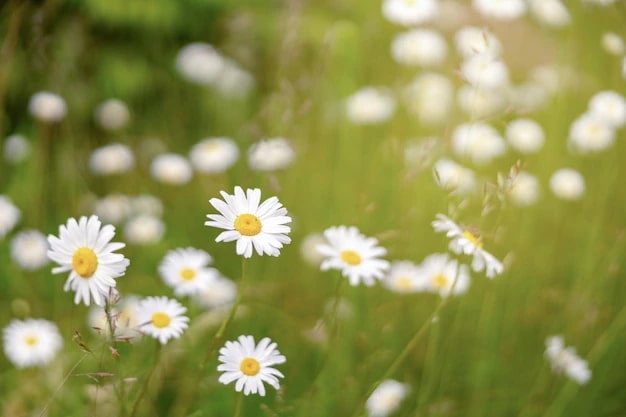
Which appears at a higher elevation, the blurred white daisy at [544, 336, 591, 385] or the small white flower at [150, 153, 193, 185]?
the small white flower at [150, 153, 193, 185]

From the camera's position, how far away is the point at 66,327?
5.25 feet

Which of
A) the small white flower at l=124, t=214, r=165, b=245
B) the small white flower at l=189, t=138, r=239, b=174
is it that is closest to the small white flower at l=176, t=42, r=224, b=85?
the small white flower at l=189, t=138, r=239, b=174

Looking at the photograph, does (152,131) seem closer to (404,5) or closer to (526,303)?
(404,5)

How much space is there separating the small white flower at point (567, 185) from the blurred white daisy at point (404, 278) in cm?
71

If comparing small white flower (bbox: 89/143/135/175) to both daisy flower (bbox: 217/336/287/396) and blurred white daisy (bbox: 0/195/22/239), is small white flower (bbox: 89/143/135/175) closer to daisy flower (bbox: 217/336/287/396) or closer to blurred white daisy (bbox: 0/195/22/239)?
blurred white daisy (bbox: 0/195/22/239)

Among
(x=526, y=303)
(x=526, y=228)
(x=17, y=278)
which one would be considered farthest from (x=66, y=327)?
(x=526, y=228)

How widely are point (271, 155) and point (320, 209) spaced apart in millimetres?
462

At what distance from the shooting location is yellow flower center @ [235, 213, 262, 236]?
913 mm

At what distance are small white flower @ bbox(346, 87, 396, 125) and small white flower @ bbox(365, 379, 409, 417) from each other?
3.93 feet

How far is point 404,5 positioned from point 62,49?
1.26 meters

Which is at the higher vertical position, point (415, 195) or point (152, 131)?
point (152, 131)

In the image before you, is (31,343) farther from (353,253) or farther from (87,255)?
(353,253)

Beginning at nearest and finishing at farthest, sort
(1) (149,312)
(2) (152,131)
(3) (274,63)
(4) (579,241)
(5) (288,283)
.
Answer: (1) (149,312) → (5) (288,283) → (4) (579,241) → (2) (152,131) → (3) (274,63)

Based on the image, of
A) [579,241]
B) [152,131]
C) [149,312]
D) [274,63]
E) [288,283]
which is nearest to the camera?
[149,312]
